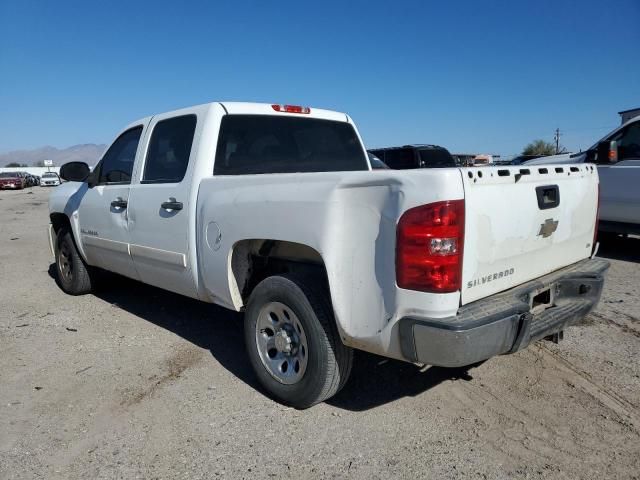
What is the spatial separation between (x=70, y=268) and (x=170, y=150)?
2.76m

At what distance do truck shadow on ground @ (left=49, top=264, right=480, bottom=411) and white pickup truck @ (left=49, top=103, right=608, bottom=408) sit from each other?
0.45m

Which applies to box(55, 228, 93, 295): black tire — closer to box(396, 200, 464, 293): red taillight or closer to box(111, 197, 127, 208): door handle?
box(111, 197, 127, 208): door handle

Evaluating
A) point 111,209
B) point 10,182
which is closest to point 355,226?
point 111,209

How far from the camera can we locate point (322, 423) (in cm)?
309

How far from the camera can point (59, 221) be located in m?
6.25

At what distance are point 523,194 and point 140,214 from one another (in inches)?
120

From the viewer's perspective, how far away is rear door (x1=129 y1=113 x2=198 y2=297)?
12.6 ft

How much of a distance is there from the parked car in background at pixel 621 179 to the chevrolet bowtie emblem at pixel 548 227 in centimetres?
436

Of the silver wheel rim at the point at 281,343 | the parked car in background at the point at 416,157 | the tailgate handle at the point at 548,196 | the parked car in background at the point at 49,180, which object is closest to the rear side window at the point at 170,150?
the silver wheel rim at the point at 281,343

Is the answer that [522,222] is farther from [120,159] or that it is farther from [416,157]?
[416,157]

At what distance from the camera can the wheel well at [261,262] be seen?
3324mm

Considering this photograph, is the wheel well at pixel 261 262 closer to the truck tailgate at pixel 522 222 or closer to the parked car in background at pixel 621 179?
the truck tailgate at pixel 522 222

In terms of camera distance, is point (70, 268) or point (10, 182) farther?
point (10, 182)

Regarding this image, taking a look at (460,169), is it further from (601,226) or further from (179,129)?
(601,226)
